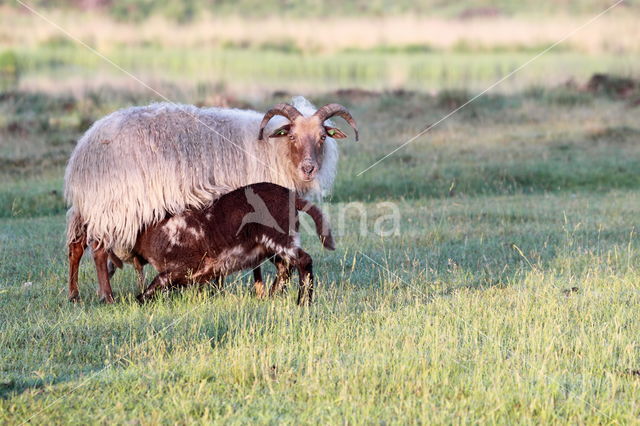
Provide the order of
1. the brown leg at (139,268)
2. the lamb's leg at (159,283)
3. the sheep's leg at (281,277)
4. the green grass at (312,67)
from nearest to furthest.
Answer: the lamb's leg at (159,283) → the sheep's leg at (281,277) → the brown leg at (139,268) → the green grass at (312,67)

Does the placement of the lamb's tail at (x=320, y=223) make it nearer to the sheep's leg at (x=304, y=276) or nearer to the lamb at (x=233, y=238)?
the lamb at (x=233, y=238)

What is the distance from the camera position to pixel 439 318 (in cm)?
827

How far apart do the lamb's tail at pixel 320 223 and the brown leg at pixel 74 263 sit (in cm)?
236

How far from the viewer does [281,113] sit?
34.1ft

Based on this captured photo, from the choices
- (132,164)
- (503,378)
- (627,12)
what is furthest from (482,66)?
(503,378)

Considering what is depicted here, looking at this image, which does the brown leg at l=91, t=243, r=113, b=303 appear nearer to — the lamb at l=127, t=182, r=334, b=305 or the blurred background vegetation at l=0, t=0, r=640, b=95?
the lamb at l=127, t=182, r=334, b=305

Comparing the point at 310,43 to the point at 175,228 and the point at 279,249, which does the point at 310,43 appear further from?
the point at 279,249

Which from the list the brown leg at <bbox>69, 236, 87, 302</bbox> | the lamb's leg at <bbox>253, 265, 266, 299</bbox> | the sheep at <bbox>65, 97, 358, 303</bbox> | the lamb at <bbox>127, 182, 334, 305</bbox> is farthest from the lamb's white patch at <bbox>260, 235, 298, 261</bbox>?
the brown leg at <bbox>69, 236, 87, 302</bbox>

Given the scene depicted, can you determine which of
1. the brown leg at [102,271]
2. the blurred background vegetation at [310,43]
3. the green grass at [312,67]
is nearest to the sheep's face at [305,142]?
the brown leg at [102,271]

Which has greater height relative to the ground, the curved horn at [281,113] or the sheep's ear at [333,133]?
the curved horn at [281,113]

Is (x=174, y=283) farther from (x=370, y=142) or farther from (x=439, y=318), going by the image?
(x=370, y=142)

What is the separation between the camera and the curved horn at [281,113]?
10.3 metres

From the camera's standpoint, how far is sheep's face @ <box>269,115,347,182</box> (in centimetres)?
1021

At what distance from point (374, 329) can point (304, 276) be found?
116 centimetres
